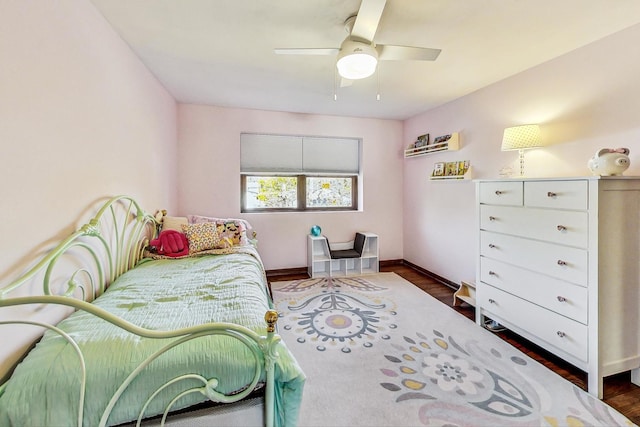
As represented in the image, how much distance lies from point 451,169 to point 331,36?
2273 mm

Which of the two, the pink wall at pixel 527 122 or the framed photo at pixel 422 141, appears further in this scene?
the framed photo at pixel 422 141

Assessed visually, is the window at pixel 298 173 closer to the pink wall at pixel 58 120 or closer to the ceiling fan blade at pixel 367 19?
the pink wall at pixel 58 120

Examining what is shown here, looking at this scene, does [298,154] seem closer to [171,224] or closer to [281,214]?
[281,214]

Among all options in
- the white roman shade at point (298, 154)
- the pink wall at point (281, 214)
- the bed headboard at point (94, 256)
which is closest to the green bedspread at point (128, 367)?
the bed headboard at point (94, 256)

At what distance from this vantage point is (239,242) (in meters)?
2.99

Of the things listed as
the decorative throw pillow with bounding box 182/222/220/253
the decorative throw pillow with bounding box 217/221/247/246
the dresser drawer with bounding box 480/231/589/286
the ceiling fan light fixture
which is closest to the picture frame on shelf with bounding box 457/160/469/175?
the dresser drawer with bounding box 480/231/589/286

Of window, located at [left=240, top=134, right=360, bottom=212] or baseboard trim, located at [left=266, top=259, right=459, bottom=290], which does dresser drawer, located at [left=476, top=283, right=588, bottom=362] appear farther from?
window, located at [left=240, top=134, right=360, bottom=212]

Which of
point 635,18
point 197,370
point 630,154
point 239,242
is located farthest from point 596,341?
point 239,242

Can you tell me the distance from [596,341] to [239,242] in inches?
115

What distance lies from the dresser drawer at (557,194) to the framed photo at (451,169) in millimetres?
1347

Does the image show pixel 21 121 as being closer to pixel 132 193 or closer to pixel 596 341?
pixel 132 193

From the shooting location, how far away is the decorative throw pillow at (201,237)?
264cm

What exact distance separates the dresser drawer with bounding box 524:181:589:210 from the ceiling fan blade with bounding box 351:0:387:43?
1.59 metres

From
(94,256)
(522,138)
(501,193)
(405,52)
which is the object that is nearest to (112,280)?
(94,256)
